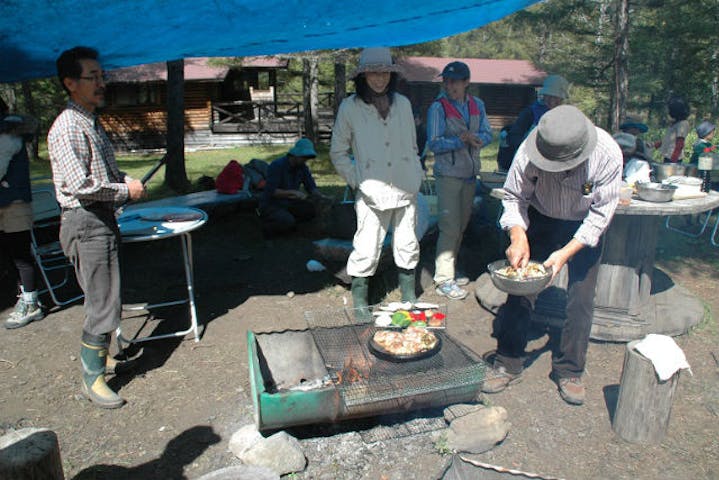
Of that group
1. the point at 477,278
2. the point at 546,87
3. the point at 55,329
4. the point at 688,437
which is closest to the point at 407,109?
the point at 546,87

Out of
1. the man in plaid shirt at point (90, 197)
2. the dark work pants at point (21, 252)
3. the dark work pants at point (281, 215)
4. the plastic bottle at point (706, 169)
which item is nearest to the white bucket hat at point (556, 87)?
the plastic bottle at point (706, 169)

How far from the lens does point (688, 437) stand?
10.3 feet

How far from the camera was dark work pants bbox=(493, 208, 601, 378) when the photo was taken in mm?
3342

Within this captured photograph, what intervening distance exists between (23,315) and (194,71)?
21.0m

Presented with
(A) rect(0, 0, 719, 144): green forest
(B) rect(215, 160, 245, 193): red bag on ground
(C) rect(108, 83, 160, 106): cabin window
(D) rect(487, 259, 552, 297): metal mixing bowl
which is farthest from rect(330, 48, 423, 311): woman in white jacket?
(C) rect(108, 83, 160, 106): cabin window

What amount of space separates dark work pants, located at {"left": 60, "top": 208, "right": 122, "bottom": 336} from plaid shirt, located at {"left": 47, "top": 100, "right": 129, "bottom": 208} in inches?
4.1

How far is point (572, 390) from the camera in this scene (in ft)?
11.3

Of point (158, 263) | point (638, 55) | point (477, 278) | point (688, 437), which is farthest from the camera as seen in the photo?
point (638, 55)

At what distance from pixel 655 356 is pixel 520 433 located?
89 centimetres

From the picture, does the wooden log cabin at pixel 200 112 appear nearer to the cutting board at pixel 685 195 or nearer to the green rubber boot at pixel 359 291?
the cutting board at pixel 685 195

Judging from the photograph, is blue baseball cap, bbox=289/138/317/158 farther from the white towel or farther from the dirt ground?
the white towel

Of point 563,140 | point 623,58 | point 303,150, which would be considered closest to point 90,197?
point 563,140

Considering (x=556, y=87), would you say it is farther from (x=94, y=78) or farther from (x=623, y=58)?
(x=623, y=58)

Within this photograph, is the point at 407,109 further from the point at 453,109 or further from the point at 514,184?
the point at 514,184
